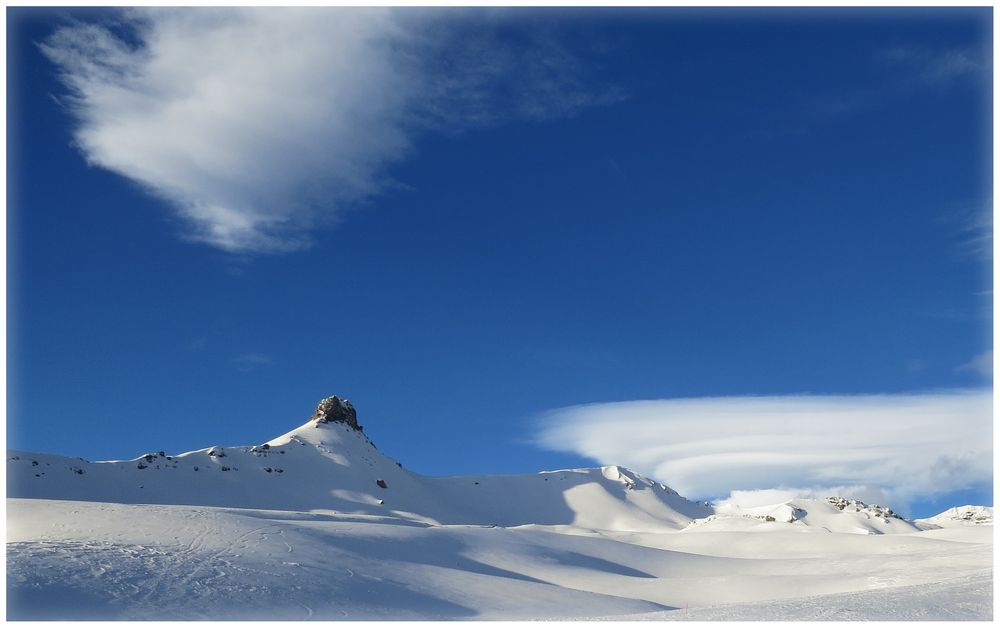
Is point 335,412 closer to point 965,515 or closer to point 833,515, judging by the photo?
point 833,515

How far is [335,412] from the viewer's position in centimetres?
13162

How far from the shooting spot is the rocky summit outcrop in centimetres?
13075

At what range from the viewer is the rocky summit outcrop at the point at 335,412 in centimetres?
13075

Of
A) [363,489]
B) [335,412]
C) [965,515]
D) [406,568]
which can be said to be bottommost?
[406,568]

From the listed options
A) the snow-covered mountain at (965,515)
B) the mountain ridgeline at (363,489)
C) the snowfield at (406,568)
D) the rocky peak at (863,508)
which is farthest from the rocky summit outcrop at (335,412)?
the snow-covered mountain at (965,515)

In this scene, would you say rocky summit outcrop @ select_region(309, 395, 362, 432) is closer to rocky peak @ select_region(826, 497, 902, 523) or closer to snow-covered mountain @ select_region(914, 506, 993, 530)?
rocky peak @ select_region(826, 497, 902, 523)

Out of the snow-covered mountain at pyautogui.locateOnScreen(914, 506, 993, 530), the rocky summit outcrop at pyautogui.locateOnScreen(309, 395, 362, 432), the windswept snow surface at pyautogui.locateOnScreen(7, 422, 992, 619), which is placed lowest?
the windswept snow surface at pyautogui.locateOnScreen(7, 422, 992, 619)

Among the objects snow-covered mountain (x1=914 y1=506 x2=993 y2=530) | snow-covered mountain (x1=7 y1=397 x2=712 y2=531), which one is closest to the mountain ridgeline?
snow-covered mountain (x1=7 y1=397 x2=712 y2=531)

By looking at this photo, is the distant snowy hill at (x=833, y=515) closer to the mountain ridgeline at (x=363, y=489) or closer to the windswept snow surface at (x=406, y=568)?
the mountain ridgeline at (x=363, y=489)

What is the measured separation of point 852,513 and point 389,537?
116265mm

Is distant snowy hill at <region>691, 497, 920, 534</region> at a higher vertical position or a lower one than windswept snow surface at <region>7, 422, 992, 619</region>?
higher

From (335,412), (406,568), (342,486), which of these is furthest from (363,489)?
(406,568)

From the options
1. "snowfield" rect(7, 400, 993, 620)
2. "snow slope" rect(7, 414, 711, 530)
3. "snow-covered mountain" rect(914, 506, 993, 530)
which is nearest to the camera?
"snowfield" rect(7, 400, 993, 620)

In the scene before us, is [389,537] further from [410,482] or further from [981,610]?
[410,482]
